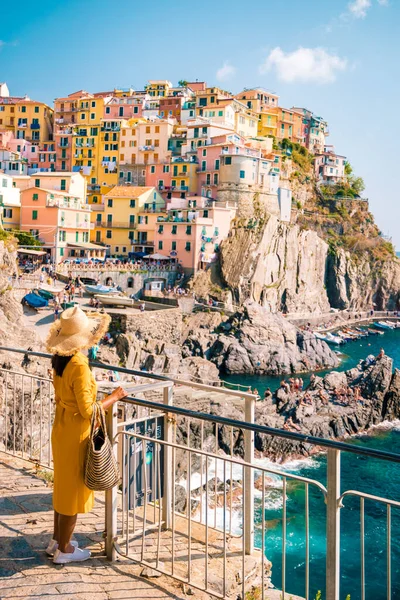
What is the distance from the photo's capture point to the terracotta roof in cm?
6119

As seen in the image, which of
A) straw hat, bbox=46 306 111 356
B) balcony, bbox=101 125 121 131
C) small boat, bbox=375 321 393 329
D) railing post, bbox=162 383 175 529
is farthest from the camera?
balcony, bbox=101 125 121 131

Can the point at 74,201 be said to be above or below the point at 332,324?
above

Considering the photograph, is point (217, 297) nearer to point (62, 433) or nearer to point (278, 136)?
point (278, 136)

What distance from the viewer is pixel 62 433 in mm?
4176

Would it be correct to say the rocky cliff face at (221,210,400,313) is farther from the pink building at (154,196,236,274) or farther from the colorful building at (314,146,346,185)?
the colorful building at (314,146,346,185)

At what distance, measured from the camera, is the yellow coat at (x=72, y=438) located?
409 centimetres

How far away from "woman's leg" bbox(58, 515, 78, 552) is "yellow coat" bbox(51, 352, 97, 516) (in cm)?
9

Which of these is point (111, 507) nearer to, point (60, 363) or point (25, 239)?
point (60, 363)

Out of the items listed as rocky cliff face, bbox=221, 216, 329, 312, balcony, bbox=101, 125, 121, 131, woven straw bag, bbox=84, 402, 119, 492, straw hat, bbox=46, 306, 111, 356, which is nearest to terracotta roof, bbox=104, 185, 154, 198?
balcony, bbox=101, 125, 121, 131

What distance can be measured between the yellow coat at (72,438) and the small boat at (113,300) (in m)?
39.5

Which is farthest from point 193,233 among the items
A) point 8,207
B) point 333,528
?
point 333,528

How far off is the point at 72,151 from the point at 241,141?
20.0 m

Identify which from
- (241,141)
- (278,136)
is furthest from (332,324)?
(278,136)

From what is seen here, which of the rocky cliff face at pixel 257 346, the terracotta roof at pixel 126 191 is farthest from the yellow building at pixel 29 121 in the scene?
the rocky cliff face at pixel 257 346
